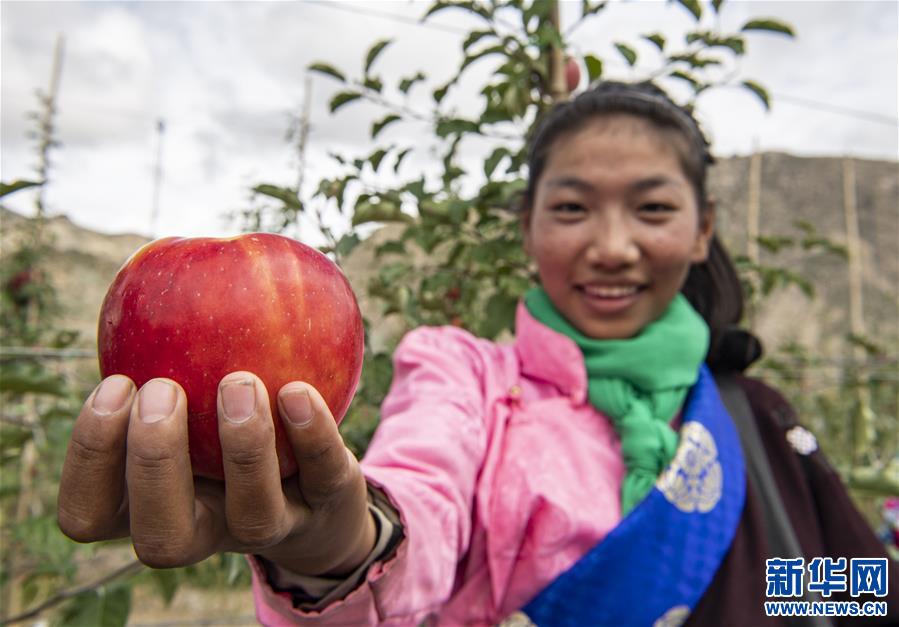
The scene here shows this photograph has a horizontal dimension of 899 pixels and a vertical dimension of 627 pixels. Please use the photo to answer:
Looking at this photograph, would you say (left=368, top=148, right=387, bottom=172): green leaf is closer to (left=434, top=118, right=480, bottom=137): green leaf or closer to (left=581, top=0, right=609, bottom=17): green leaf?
(left=434, top=118, right=480, bottom=137): green leaf

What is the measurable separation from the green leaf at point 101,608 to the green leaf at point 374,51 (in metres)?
0.99

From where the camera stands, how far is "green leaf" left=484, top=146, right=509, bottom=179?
130 centimetres

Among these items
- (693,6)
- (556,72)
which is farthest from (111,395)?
(693,6)

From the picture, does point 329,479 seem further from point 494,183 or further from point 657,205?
point 494,183

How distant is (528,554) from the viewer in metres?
0.85

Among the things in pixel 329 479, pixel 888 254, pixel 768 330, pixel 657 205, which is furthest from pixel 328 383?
pixel 888 254

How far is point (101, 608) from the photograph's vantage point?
3.29 ft

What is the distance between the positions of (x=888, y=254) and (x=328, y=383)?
1577 centimetres

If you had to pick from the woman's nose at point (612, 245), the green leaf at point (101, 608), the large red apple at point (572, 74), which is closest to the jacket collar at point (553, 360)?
the woman's nose at point (612, 245)

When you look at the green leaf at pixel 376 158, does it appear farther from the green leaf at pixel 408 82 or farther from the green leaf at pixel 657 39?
the green leaf at pixel 657 39

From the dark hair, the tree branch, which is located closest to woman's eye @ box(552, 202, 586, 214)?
the dark hair

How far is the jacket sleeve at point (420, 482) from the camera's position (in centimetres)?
63

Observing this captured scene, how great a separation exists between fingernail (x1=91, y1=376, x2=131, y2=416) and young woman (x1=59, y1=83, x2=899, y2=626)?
0.11 meters

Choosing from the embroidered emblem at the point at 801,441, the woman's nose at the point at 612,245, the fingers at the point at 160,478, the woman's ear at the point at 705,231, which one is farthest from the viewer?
the woman's ear at the point at 705,231
